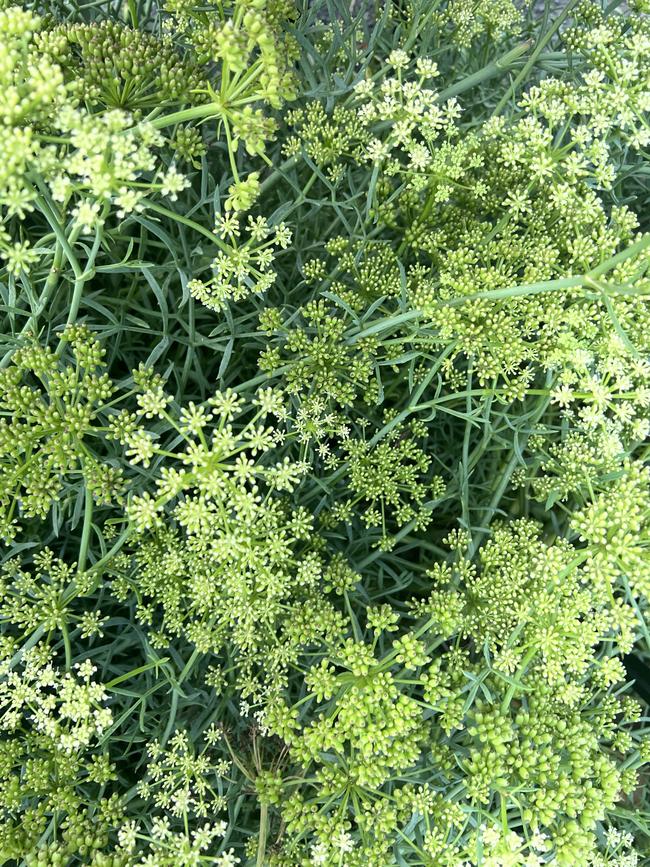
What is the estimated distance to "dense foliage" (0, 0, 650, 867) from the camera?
171 centimetres

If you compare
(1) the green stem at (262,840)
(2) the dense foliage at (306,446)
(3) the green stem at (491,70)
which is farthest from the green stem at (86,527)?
(3) the green stem at (491,70)

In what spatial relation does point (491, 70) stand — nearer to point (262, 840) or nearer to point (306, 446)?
point (306, 446)

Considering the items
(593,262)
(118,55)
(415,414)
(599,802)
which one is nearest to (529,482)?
(415,414)

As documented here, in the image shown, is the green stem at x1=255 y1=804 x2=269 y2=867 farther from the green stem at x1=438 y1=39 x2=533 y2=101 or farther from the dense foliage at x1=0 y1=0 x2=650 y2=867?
the green stem at x1=438 y1=39 x2=533 y2=101

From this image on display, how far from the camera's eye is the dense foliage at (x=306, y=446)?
171 cm

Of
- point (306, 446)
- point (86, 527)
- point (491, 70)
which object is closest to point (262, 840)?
point (86, 527)

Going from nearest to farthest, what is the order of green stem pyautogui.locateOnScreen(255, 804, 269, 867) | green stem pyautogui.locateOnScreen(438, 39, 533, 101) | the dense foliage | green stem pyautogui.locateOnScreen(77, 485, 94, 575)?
the dense foliage → green stem pyautogui.locateOnScreen(77, 485, 94, 575) → green stem pyautogui.locateOnScreen(255, 804, 269, 867) → green stem pyautogui.locateOnScreen(438, 39, 533, 101)

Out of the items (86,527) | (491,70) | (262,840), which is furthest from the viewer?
(491,70)

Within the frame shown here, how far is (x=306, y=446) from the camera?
6.95 ft

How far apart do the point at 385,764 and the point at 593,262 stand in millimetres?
→ 1637

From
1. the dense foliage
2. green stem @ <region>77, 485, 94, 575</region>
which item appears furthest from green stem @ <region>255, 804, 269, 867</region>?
green stem @ <region>77, 485, 94, 575</region>

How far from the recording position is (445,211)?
2.30 meters

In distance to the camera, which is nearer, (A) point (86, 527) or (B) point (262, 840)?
(A) point (86, 527)

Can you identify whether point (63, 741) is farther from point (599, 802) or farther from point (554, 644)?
point (599, 802)
